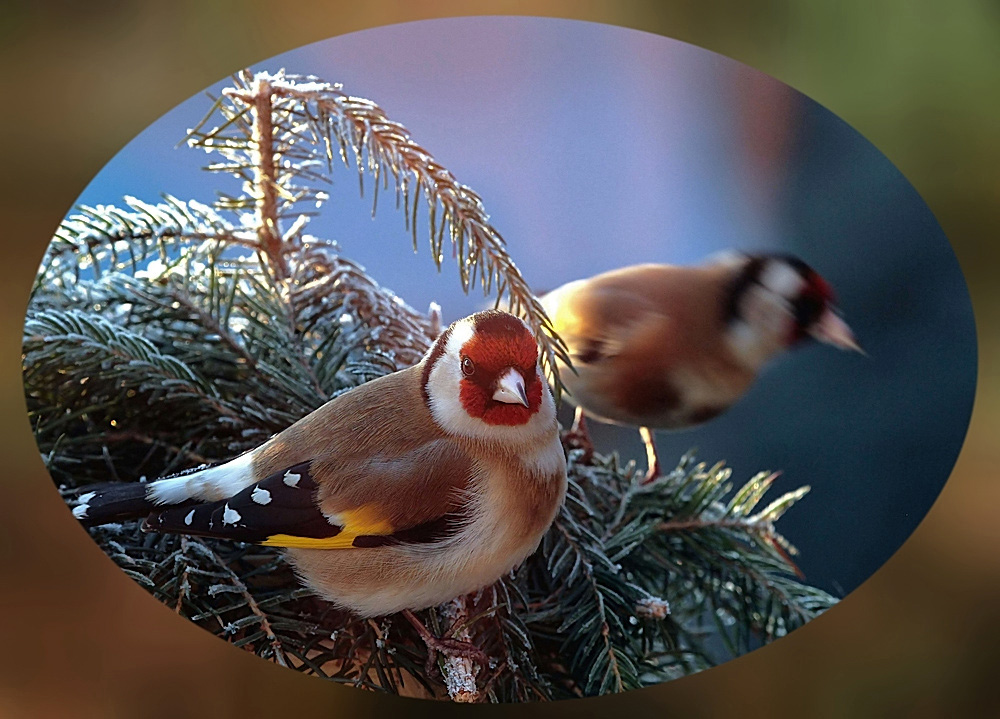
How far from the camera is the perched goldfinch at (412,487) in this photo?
1.56 ft

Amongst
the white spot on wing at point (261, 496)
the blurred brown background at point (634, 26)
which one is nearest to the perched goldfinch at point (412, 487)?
the white spot on wing at point (261, 496)

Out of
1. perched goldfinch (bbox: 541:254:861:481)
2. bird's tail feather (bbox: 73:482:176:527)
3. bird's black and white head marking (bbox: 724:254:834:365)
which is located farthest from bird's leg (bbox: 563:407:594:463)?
bird's tail feather (bbox: 73:482:176:527)

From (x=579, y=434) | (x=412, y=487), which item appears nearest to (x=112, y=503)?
(x=412, y=487)

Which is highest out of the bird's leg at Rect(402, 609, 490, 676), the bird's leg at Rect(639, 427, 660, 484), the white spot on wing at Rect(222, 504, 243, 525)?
the bird's leg at Rect(639, 427, 660, 484)

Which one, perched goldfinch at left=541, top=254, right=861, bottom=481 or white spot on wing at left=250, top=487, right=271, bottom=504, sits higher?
perched goldfinch at left=541, top=254, right=861, bottom=481

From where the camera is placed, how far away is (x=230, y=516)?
47 centimetres

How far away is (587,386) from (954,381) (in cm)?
25

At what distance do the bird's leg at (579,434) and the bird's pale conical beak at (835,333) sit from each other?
0.53 ft

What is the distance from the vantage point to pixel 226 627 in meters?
0.50

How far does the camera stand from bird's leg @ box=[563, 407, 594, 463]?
1.69ft

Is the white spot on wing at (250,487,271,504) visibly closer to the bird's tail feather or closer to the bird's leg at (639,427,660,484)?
the bird's tail feather

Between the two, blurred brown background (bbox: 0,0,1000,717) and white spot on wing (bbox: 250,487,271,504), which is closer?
white spot on wing (bbox: 250,487,271,504)

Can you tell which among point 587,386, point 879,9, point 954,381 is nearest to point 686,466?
point 587,386

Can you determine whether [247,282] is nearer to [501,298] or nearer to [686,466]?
[501,298]
